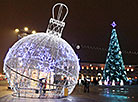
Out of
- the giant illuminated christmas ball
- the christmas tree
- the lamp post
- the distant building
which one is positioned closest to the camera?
the giant illuminated christmas ball

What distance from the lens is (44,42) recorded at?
11.9 metres

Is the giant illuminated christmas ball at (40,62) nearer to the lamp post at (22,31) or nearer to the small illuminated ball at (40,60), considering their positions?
the small illuminated ball at (40,60)

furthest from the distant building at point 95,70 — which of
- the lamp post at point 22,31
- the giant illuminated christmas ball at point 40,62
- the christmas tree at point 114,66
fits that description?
the giant illuminated christmas ball at point 40,62

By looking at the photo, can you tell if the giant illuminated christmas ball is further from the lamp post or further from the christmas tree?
the christmas tree

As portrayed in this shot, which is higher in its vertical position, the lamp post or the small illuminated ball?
the lamp post

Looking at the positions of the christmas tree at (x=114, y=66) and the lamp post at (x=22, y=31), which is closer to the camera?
the lamp post at (x=22, y=31)

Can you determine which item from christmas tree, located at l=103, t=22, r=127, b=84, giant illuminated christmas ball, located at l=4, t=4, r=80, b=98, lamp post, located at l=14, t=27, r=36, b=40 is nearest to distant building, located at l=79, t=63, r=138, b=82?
christmas tree, located at l=103, t=22, r=127, b=84

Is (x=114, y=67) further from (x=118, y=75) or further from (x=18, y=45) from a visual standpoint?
(x=18, y=45)

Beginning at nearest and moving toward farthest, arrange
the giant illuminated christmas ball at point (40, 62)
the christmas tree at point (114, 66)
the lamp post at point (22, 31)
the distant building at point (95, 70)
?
the giant illuminated christmas ball at point (40, 62) → the lamp post at point (22, 31) → the christmas tree at point (114, 66) → the distant building at point (95, 70)

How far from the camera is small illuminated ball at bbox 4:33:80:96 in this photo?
38.3ft

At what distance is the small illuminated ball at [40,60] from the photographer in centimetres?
1167

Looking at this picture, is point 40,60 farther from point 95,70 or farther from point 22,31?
point 95,70

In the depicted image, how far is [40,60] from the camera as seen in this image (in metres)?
11.7

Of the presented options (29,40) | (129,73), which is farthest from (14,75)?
(129,73)
